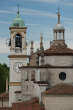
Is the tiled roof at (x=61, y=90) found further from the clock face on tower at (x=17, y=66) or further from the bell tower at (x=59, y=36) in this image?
the clock face on tower at (x=17, y=66)

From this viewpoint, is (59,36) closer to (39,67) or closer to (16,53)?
(39,67)

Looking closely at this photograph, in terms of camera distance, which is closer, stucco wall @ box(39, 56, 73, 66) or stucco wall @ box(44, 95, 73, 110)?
stucco wall @ box(44, 95, 73, 110)

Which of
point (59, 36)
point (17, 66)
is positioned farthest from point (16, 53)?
point (59, 36)

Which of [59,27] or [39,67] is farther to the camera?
[59,27]

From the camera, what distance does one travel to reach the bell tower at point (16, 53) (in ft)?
287

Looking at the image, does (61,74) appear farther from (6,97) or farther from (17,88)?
(6,97)

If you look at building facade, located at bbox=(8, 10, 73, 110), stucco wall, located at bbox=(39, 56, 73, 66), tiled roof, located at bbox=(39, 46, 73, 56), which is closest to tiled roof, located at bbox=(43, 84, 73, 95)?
building facade, located at bbox=(8, 10, 73, 110)

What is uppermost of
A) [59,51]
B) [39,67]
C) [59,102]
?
[59,51]

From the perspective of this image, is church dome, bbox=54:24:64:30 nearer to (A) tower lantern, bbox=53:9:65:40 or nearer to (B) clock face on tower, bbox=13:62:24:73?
(A) tower lantern, bbox=53:9:65:40

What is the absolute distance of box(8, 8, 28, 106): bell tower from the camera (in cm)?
8738

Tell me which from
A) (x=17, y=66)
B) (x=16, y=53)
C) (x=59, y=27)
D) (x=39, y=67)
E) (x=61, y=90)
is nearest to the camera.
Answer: (x=61, y=90)

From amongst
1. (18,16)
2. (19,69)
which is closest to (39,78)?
(19,69)

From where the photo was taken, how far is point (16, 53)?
8794 cm

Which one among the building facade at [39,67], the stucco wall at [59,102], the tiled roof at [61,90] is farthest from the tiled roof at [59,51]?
the stucco wall at [59,102]
